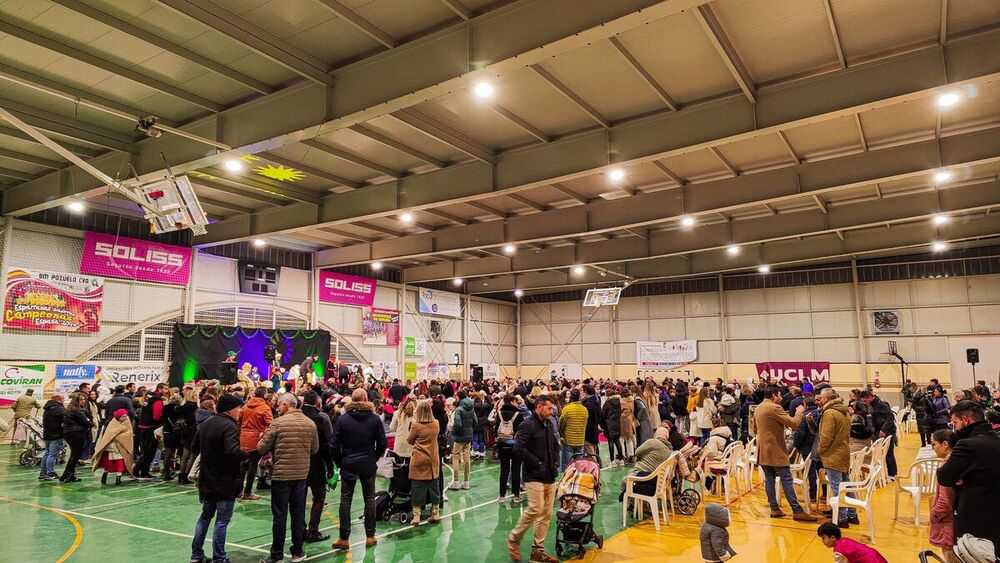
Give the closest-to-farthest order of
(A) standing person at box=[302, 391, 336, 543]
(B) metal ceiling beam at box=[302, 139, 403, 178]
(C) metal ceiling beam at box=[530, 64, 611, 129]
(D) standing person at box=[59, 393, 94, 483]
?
(A) standing person at box=[302, 391, 336, 543] < (C) metal ceiling beam at box=[530, 64, 611, 129] < (D) standing person at box=[59, 393, 94, 483] < (B) metal ceiling beam at box=[302, 139, 403, 178]

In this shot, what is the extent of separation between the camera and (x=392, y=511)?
730 centimetres

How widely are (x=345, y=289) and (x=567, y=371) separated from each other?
43.4 ft

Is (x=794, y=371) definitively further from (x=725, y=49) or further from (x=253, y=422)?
(x=253, y=422)

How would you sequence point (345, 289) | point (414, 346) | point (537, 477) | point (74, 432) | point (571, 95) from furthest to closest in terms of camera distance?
point (414, 346), point (345, 289), point (74, 432), point (571, 95), point (537, 477)

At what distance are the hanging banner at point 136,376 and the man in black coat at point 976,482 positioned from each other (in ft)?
54.2

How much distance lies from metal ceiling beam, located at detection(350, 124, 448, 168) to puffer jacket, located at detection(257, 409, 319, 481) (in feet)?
19.0

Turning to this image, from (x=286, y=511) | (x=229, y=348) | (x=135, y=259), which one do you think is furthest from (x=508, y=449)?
(x=135, y=259)

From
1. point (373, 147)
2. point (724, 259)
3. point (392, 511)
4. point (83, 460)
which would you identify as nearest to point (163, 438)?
point (83, 460)

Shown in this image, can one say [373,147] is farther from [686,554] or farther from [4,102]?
[686,554]

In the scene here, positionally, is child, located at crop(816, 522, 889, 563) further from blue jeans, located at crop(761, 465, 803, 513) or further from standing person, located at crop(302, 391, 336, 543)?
standing person, located at crop(302, 391, 336, 543)

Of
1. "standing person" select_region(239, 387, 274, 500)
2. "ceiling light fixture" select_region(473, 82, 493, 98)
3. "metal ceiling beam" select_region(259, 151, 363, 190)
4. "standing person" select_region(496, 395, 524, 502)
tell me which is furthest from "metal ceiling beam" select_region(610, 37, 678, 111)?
"metal ceiling beam" select_region(259, 151, 363, 190)

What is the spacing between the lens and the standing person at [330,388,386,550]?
603 centimetres

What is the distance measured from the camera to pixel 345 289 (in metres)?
22.1

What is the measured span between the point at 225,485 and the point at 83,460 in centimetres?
899
